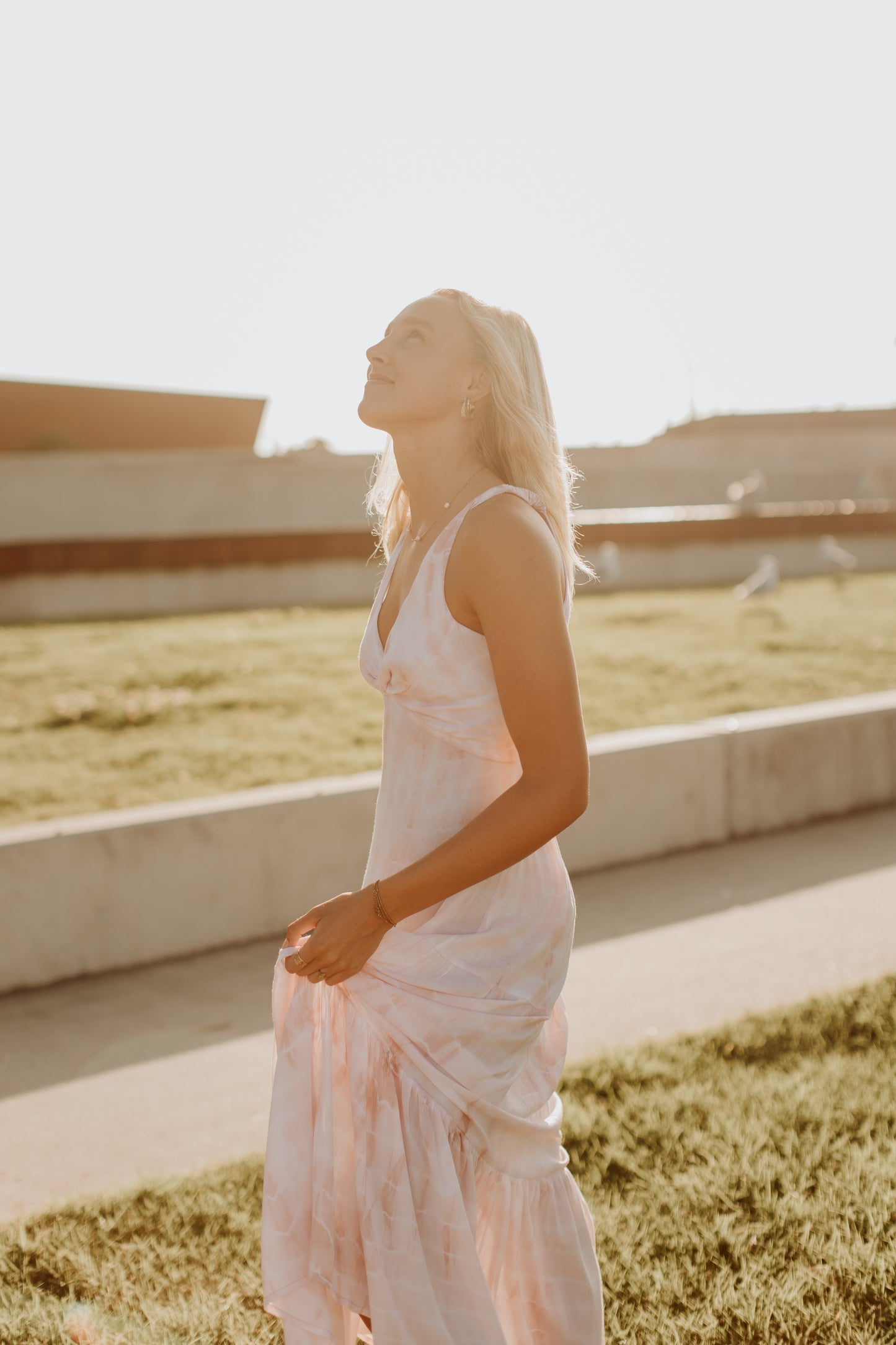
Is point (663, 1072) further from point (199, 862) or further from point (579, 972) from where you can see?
point (199, 862)

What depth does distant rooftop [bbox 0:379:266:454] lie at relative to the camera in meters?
31.3

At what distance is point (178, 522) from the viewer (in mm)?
23234

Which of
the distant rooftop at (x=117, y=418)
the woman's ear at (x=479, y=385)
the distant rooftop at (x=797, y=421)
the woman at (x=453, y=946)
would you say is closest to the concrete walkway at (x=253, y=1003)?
the woman at (x=453, y=946)

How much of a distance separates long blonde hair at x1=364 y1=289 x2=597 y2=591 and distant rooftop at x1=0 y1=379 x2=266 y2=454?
31482 millimetres

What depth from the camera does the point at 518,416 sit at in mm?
2039

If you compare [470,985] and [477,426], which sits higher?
[477,426]

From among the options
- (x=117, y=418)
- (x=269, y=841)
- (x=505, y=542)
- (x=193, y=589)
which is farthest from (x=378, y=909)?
(x=117, y=418)

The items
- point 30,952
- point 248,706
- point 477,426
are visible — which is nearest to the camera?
point 477,426

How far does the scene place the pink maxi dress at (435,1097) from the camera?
1906 millimetres

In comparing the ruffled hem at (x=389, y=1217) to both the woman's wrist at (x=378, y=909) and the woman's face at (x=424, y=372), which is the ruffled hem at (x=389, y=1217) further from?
the woman's face at (x=424, y=372)

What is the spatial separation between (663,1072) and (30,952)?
2720mm

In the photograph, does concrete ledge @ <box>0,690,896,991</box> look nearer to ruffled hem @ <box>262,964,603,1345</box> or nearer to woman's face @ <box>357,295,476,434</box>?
ruffled hem @ <box>262,964,603,1345</box>

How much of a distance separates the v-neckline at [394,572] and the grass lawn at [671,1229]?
1.67m

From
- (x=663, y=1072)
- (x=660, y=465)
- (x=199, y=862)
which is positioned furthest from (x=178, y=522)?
(x=663, y=1072)
